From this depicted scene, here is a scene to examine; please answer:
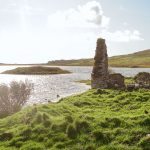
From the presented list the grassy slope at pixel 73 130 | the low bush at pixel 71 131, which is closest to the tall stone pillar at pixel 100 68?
the grassy slope at pixel 73 130

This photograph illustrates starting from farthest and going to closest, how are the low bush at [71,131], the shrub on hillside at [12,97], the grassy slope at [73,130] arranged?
the shrub on hillside at [12,97]
the low bush at [71,131]
the grassy slope at [73,130]

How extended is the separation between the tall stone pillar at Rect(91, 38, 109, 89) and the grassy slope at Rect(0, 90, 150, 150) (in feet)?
76.4

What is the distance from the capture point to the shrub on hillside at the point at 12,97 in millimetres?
53250

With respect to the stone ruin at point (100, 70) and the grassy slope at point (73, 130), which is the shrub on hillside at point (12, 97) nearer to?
the stone ruin at point (100, 70)

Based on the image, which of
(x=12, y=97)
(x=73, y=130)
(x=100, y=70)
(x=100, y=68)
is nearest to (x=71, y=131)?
(x=73, y=130)

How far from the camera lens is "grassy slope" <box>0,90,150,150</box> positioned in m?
24.9

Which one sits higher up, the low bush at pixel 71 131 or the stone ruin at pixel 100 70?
the stone ruin at pixel 100 70

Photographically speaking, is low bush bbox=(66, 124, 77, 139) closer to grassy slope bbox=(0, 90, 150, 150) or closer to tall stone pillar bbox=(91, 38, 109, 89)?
grassy slope bbox=(0, 90, 150, 150)

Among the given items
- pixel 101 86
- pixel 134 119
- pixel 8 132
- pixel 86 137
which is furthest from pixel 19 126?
pixel 101 86

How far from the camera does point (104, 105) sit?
40031mm

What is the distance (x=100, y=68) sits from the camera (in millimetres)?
59344

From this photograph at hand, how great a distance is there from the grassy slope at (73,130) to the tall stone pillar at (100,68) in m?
23.3

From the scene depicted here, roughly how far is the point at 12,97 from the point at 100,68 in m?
15.4

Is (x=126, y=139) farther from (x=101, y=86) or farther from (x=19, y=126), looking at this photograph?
(x=101, y=86)
